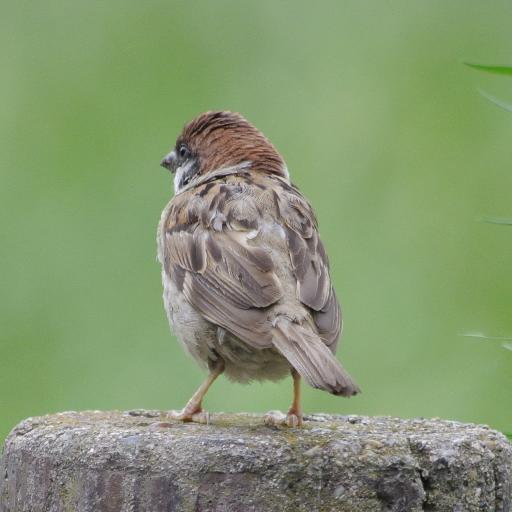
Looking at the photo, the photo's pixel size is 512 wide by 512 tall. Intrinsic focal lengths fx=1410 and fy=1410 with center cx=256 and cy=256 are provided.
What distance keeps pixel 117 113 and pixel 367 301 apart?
2.69 metres

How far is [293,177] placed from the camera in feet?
32.1

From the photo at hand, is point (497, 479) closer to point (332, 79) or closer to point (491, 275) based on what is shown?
point (491, 275)

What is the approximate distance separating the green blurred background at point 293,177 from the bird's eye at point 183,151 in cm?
172

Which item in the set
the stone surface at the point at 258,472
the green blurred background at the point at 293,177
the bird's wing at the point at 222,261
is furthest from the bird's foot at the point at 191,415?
the green blurred background at the point at 293,177

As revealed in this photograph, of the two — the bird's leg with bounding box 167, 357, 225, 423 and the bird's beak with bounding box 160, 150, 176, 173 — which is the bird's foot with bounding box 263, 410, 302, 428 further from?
the bird's beak with bounding box 160, 150, 176, 173

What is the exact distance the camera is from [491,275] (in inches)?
367

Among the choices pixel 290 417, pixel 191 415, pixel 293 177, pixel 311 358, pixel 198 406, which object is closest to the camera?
pixel 311 358

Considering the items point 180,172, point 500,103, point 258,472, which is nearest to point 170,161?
point 180,172

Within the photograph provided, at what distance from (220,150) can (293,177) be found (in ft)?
10.4

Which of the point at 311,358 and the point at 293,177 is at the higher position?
the point at 293,177

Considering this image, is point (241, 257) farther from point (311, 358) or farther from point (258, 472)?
point (258, 472)

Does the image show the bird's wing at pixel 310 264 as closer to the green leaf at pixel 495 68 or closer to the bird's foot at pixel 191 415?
the bird's foot at pixel 191 415

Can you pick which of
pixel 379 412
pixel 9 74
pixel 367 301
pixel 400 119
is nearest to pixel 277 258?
pixel 379 412

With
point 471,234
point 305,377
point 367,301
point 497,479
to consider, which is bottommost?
point 497,479
